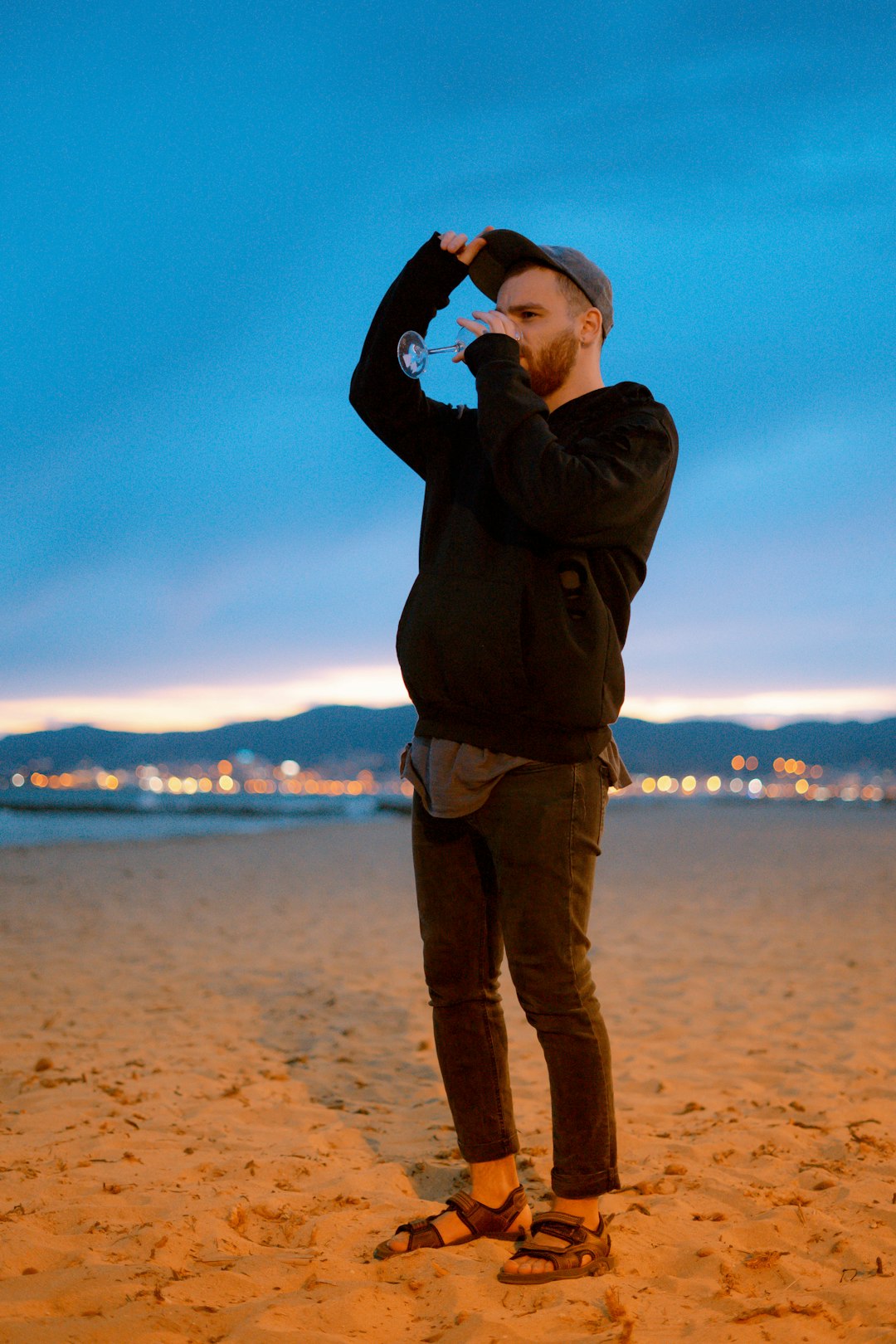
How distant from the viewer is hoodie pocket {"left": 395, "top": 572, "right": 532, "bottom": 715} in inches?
74.8

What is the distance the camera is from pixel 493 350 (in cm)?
202

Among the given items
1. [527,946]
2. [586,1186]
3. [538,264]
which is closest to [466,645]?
[527,946]

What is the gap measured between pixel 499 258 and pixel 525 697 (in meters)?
0.97

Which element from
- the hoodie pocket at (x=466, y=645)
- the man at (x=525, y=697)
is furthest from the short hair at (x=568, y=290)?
the hoodie pocket at (x=466, y=645)

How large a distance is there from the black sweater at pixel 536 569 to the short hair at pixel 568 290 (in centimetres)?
17

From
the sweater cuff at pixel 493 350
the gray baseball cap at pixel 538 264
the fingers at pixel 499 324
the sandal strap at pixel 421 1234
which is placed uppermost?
the gray baseball cap at pixel 538 264

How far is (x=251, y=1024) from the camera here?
Result: 4.48 metres

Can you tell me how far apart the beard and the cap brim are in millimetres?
150

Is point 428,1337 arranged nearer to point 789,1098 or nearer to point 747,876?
Answer: point 789,1098

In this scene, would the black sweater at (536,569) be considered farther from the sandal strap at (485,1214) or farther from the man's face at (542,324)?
the sandal strap at (485,1214)

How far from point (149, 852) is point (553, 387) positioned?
16.4 m

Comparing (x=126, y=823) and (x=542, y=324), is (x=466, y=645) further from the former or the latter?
(x=126, y=823)

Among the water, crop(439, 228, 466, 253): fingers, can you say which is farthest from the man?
the water

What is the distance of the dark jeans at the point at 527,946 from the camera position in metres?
1.95
